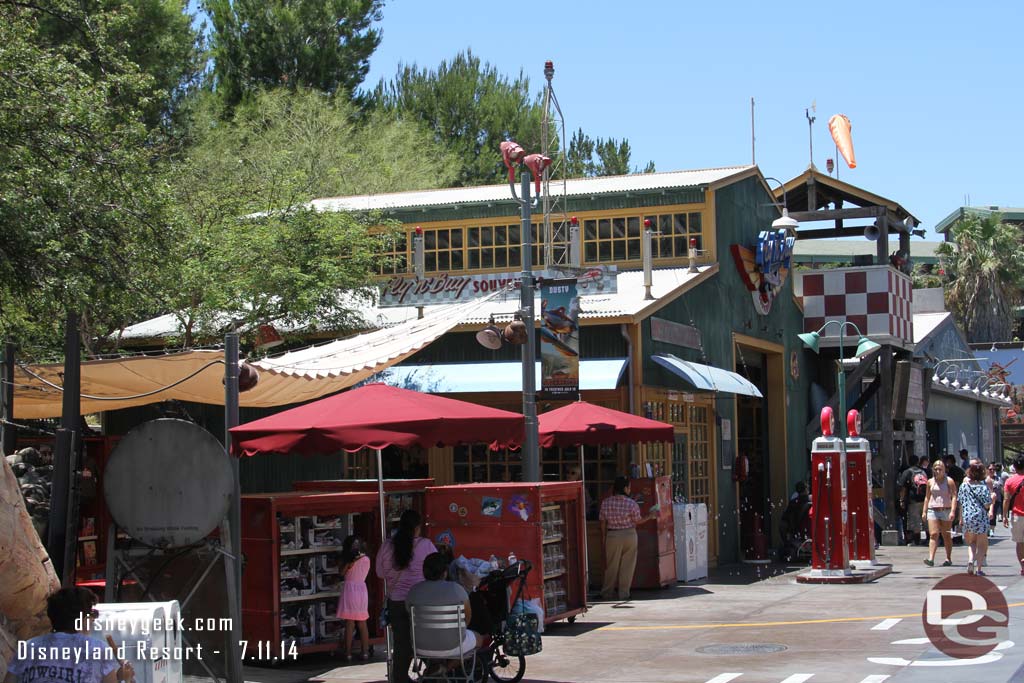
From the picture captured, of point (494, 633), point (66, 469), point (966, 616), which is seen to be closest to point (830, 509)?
point (966, 616)

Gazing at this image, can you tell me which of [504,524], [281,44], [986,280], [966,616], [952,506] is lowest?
[966,616]

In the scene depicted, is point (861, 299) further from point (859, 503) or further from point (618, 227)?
point (859, 503)

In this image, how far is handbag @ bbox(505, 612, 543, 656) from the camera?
10.1 m

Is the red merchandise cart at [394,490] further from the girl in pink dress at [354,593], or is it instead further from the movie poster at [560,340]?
the movie poster at [560,340]

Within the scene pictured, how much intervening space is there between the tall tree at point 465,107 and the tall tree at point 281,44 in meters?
2.77

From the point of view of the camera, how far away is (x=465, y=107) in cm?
5022

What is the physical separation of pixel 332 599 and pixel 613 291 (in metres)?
8.68

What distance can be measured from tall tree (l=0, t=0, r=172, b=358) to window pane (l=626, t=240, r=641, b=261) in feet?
28.3

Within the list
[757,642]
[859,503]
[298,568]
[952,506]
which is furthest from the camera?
[952,506]

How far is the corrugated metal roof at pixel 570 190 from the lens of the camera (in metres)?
21.8

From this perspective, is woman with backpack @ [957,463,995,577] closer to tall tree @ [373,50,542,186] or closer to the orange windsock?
the orange windsock

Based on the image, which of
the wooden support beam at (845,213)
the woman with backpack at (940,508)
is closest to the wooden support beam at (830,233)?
the wooden support beam at (845,213)

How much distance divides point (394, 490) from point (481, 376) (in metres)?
6.39

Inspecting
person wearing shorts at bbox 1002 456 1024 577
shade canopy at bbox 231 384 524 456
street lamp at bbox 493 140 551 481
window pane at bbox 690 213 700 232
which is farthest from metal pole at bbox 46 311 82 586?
window pane at bbox 690 213 700 232
